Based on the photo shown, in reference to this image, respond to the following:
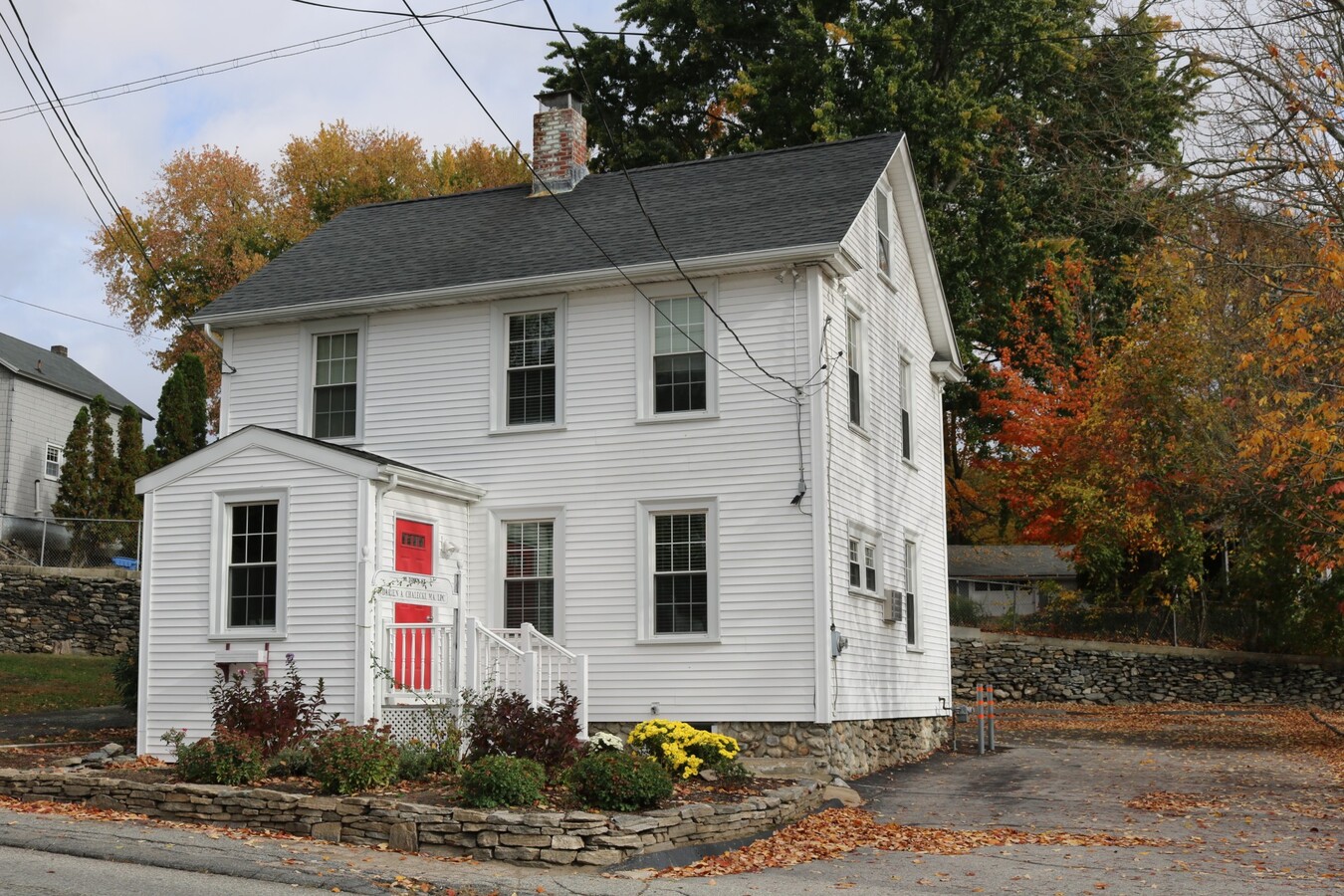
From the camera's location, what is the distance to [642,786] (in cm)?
1143

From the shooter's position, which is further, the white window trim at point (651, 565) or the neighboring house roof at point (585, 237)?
the neighboring house roof at point (585, 237)

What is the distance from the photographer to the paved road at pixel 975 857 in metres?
9.64

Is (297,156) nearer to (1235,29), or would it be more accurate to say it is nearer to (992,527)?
(992,527)

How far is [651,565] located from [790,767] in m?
3.09

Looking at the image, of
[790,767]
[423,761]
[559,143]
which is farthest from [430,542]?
[559,143]

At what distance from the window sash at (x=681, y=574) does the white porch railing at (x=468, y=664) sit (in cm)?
133

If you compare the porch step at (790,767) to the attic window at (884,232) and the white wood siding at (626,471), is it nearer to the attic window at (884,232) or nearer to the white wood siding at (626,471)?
the white wood siding at (626,471)

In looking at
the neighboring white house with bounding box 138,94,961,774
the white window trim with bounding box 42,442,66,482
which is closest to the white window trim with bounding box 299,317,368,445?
the neighboring white house with bounding box 138,94,961,774

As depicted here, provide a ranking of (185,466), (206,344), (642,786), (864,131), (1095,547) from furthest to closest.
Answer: (206,344), (1095,547), (864,131), (185,466), (642,786)

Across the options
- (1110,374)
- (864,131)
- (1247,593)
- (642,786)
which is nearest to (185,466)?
(642,786)

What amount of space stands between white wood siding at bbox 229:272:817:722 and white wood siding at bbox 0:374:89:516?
2585cm

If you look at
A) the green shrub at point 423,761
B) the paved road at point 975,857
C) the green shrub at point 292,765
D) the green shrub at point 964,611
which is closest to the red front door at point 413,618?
the green shrub at point 423,761

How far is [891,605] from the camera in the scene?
1898cm

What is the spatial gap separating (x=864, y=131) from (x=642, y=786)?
850 inches
